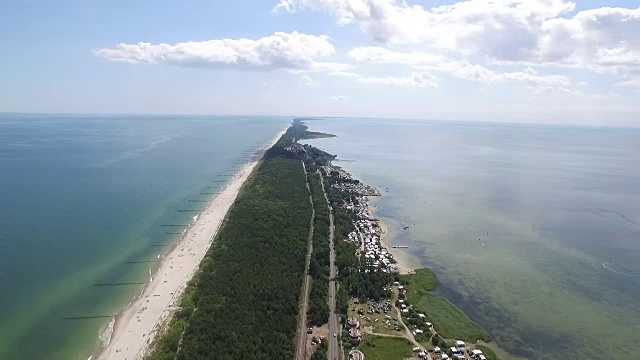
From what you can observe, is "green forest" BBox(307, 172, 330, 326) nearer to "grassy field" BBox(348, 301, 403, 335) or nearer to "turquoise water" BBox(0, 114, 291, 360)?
"grassy field" BBox(348, 301, 403, 335)

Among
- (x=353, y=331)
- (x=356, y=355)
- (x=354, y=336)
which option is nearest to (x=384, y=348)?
(x=354, y=336)

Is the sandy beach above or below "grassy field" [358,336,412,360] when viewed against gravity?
above

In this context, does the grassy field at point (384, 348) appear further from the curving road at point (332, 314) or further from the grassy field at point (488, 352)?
the grassy field at point (488, 352)

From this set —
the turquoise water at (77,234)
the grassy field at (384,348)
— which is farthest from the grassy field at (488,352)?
the turquoise water at (77,234)

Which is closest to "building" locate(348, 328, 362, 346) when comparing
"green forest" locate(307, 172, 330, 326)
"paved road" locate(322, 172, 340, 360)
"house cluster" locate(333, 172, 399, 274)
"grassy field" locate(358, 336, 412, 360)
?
"grassy field" locate(358, 336, 412, 360)

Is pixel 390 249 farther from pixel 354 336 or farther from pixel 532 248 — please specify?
pixel 354 336

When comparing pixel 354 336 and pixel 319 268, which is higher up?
pixel 319 268

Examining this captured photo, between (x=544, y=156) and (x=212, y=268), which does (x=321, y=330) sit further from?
(x=544, y=156)
